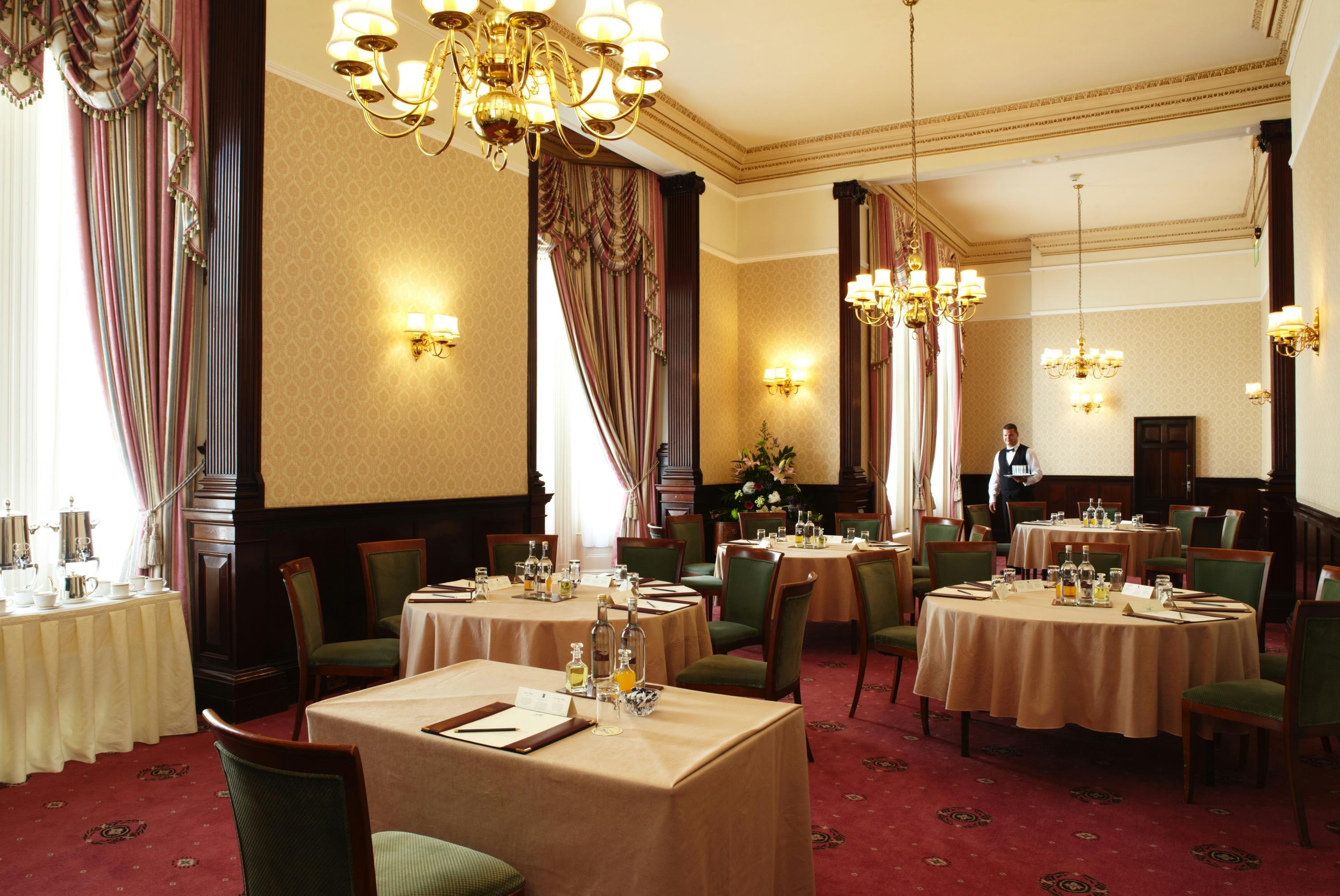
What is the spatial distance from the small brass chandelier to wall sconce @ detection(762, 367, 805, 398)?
430 cm

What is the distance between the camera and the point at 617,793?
2.04m

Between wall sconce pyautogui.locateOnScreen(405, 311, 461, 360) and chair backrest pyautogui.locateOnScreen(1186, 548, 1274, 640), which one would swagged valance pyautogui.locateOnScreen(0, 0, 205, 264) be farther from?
chair backrest pyautogui.locateOnScreen(1186, 548, 1274, 640)

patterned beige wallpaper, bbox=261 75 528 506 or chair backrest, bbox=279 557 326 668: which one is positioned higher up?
patterned beige wallpaper, bbox=261 75 528 506

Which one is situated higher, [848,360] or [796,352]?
[796,352]

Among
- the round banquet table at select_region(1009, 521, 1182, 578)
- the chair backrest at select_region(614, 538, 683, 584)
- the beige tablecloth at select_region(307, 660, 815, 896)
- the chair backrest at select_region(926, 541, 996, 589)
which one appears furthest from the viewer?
the round banquet table at select_region(1009, 521, 1182, 578)

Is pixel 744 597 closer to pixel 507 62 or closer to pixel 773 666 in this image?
pixel 773 666

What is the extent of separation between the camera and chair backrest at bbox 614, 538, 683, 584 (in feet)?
19.2

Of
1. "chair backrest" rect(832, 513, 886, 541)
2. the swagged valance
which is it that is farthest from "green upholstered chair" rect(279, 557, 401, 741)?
"chair backrest" rect(832, 513, 886, 541)

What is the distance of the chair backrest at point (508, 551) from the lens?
235 inches

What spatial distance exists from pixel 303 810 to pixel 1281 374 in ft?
27.8

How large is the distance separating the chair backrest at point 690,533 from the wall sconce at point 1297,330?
447 cm

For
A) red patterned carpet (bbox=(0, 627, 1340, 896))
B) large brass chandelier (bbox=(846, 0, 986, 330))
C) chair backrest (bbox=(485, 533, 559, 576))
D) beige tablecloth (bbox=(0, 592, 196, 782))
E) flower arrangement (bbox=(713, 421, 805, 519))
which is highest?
large brass chandelier (bbox=(846, 0, 986, 330))

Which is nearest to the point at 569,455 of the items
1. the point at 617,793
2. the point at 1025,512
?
the point at 1025,512

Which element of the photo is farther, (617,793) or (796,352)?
(796,352)
